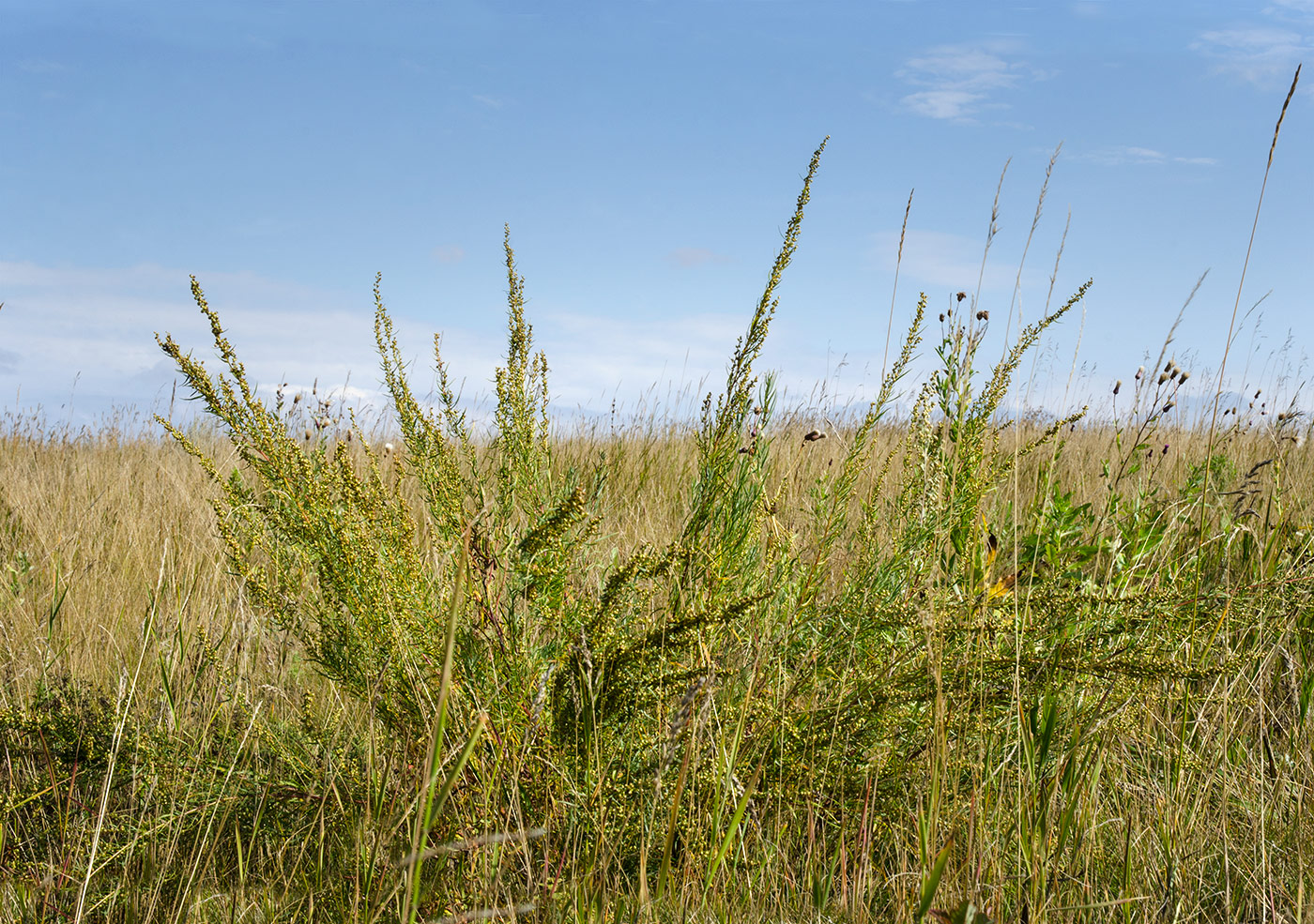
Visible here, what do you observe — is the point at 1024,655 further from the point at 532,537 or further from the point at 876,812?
the point at 532,537

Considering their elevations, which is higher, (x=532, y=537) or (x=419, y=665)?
(x=532, y=537)

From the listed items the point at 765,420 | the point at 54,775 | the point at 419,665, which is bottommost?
the point at 54,775

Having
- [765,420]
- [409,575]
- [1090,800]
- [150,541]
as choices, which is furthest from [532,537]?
[150,541]

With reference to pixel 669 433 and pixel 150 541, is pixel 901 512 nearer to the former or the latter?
pixel 150 541

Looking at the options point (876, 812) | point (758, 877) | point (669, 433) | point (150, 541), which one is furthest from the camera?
point (669, 433)

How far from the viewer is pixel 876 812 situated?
1.79 metres

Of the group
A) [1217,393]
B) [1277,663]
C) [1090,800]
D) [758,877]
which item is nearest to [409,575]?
[758,877]

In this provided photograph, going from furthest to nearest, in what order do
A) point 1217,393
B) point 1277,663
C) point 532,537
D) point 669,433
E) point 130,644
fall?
point 669,433 → point 130,644 → point 1277,663 → point 1217,393 → point 532,537

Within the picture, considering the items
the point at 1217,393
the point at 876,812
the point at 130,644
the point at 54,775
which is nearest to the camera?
the point at 876,812

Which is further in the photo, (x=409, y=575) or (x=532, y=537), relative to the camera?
(x=409, y=575)

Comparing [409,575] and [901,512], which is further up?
[901,512]

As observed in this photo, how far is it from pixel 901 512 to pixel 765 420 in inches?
20.1

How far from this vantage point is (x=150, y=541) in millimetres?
4035

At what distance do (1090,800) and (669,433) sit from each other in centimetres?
512
